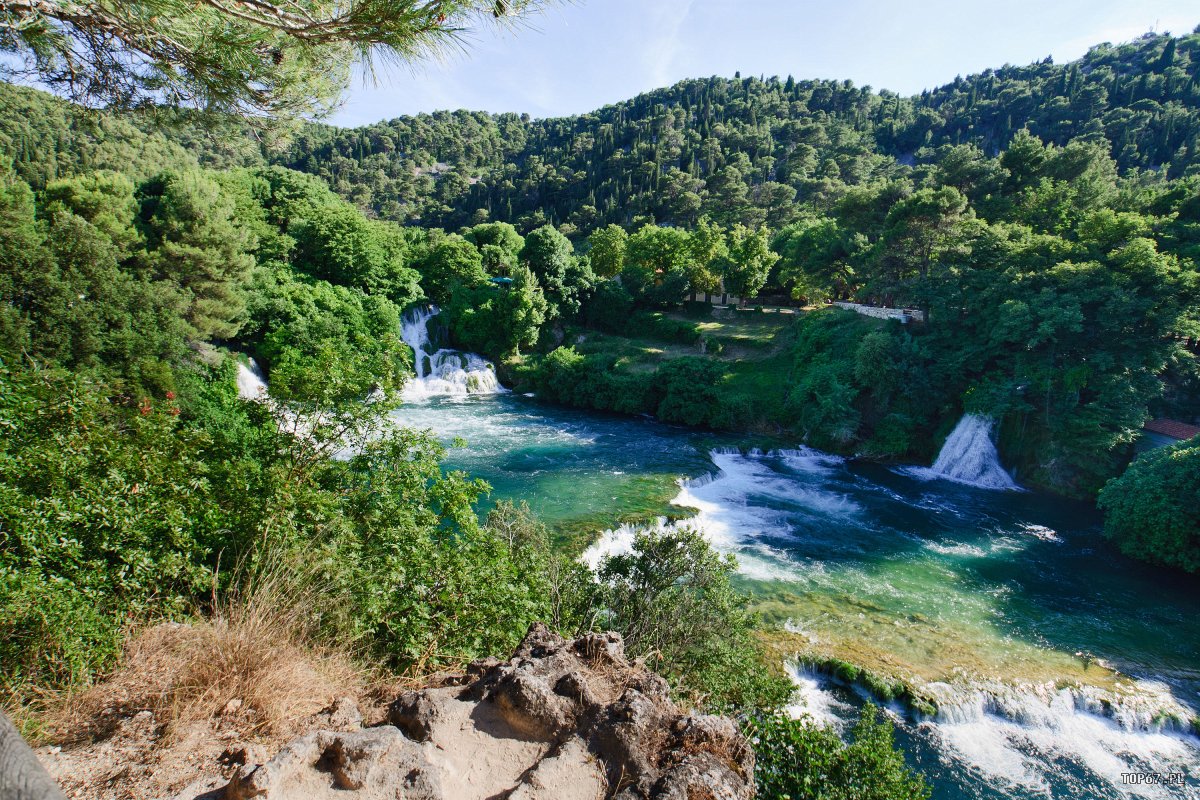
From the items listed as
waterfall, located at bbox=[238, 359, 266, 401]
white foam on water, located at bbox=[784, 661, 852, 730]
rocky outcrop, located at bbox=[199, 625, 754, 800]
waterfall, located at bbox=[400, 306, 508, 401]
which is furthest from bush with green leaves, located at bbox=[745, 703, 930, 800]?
waterfall, located at bbox=[400, 306, 508, 401]

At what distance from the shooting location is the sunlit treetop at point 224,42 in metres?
4.71

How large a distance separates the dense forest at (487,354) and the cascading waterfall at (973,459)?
0.78 m

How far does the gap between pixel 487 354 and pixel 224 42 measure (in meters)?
30.0

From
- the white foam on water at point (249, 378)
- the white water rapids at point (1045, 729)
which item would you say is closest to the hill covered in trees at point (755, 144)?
the white foam on water at point (249, 378)

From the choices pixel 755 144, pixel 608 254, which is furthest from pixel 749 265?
pixel 755 144

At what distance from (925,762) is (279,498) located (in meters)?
11.0

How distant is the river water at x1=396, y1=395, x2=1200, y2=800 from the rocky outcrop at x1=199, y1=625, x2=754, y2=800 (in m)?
7.28

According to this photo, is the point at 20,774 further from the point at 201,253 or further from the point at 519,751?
the point at 201,253

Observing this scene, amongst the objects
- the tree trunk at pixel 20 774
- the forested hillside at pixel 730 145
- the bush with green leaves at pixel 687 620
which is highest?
the forested hillside at pixel 730 145

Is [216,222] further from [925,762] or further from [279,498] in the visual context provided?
[925,762]

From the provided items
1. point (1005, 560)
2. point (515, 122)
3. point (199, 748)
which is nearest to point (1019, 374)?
point (1005, 560)

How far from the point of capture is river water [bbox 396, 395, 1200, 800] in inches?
391

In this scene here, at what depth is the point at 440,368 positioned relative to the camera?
32844mm

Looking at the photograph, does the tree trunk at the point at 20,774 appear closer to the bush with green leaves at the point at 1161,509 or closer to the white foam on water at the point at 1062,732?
the white foam on water at the point at 1062,732
